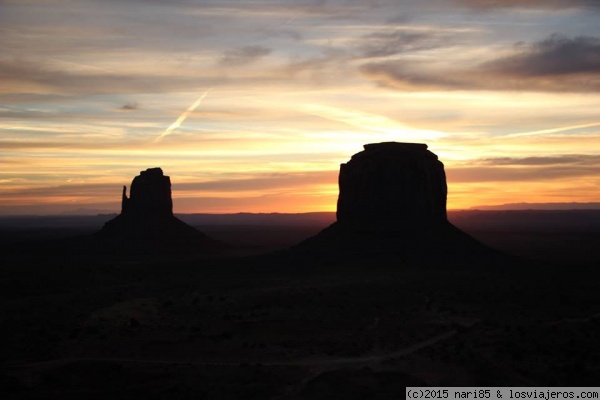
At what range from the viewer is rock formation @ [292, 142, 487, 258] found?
266 ft

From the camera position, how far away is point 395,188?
84438mm

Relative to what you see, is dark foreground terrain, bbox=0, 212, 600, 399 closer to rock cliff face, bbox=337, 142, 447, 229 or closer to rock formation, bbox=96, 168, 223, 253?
rock cliff face, bbox=337, 142, 447, 229

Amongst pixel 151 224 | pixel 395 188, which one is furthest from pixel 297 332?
pixel 151 224

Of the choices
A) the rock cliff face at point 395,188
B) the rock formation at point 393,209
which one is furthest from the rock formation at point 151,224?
the rock cliff face at point 395,188

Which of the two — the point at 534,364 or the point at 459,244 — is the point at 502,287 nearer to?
the point at 459,244

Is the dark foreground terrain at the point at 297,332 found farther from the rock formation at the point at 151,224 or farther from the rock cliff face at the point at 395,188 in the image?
the rock formation at the point at 151,224

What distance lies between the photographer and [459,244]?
81062 millimetres

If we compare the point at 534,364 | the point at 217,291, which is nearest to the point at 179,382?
the point at 534,364

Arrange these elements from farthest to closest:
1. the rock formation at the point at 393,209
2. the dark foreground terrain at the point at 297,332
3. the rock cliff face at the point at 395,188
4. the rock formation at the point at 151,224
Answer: the rock formation at the point at 151,224 → the rock cliff face at the point at 395,188 → the rock formation at the point at 393,209 → the dark foreground terrain at the point at 297,332

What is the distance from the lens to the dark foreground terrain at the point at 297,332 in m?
32.3

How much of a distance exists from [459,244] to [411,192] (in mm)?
8854

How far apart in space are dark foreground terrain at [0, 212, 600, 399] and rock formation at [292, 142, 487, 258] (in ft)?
19.9

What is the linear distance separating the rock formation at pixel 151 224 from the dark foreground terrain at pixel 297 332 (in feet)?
127

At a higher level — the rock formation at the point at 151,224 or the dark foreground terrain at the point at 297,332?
the rock formation at the point at 151,224
